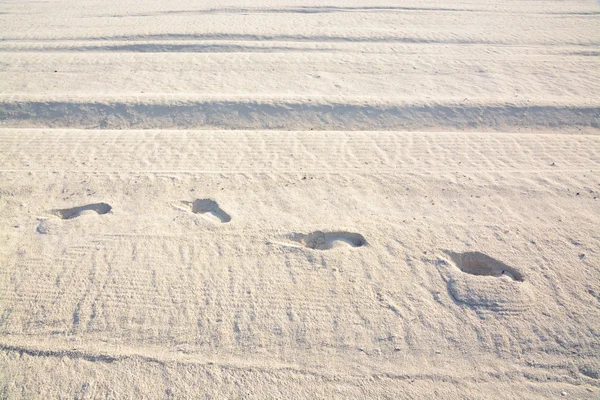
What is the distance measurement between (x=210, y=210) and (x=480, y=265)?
322 centimetres

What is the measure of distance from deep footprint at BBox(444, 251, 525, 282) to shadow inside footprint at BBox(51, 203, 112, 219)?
13.6 ft

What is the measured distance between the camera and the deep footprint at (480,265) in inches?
197

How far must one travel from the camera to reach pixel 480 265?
5109mm

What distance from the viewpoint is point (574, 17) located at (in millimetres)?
12750

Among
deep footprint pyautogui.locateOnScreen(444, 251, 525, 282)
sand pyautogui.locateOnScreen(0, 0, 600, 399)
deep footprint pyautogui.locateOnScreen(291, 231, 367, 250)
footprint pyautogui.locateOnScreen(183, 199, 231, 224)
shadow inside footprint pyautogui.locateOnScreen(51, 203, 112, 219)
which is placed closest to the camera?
sand pyautogui.locateOnScreen(0, 0, 600, 399)

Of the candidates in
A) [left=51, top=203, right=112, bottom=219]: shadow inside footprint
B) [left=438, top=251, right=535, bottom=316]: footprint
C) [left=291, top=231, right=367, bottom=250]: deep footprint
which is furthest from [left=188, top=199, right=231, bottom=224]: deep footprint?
[left=438, top=251, right=535, bottom=316]: footprint

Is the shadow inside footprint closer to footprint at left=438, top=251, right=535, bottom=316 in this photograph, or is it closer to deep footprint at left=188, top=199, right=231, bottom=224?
deep footprint at left=188, top=199, right=231, bottom=224

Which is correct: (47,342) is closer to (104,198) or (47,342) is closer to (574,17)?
(104,198)

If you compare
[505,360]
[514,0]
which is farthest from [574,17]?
[505,360]

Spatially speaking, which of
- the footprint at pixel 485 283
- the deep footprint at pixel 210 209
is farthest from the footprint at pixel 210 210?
the footprint at pixel 485 283

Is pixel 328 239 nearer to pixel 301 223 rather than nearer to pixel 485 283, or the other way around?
pixel 301 223

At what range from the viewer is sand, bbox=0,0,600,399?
4133 mm

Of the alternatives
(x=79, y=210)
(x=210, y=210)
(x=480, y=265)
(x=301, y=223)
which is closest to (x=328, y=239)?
(x=301, y=223)

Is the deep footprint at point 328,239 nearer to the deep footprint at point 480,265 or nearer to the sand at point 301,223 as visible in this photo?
the sand at point 301,223
